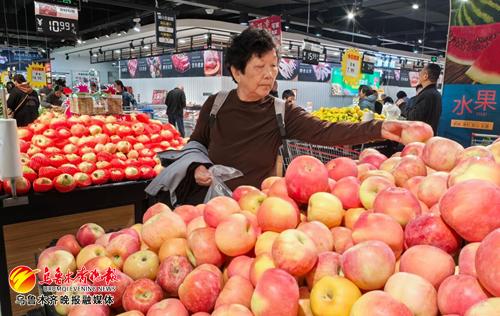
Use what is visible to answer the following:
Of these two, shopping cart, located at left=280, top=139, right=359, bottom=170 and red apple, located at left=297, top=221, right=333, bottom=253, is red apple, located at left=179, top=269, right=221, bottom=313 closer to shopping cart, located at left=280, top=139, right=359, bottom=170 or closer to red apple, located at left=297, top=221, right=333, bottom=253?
red apple, located at left=297, top=221, right=333, bottom=253

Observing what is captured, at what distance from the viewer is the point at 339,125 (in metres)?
2.05

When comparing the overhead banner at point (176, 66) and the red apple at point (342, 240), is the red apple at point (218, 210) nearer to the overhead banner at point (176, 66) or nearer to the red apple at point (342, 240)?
the red apple at point (342, 240)

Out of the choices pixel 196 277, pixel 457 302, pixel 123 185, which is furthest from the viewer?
pixel 123 185

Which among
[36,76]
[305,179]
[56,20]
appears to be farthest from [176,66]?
[305,179]

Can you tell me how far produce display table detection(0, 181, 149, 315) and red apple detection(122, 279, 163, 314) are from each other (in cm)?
207

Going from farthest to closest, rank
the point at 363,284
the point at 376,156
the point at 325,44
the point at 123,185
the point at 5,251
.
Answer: the point at 325,44
the point at 123,185
the point at 5,251
the point at 376,156
the point at 363,284

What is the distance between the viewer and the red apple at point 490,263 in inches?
28.5

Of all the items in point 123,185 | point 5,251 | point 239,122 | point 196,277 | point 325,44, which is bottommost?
point 5,251

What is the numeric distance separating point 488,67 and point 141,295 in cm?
462

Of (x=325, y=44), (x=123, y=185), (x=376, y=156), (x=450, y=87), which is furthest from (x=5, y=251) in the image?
(x=325, y=44)

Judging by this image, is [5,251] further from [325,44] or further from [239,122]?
[325,44]

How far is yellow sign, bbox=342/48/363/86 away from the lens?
10609 millimetres

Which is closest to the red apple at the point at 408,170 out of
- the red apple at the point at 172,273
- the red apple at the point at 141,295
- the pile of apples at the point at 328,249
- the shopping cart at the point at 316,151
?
the pile of apples at the point at 328,249

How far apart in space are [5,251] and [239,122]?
1.94 metres
